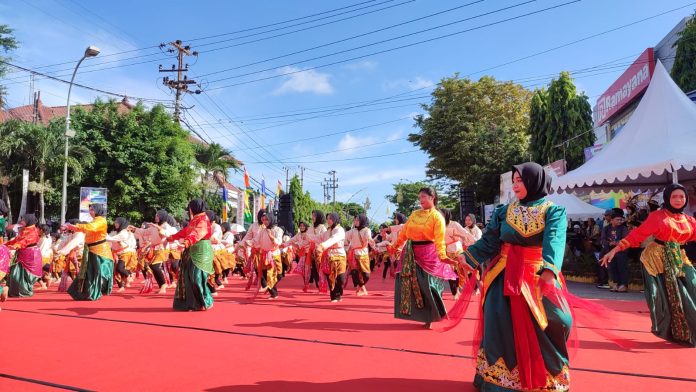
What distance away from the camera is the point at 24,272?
8.69m

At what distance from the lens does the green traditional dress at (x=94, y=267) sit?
7.92 m

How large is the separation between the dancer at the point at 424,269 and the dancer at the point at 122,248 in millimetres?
6443

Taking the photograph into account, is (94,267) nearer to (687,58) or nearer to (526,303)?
(526,303)

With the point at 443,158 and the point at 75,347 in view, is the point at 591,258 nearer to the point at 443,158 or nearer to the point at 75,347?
the point at 75,347

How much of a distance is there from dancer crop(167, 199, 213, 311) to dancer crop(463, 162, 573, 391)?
4.68 metres

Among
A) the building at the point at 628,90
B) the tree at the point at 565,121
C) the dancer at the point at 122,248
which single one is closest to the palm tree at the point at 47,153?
the dancer at the point at 122,248

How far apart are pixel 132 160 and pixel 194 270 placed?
52.4ft

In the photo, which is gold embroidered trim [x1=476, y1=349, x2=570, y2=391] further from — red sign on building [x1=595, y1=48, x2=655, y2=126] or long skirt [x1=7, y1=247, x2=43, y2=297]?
red sign on building [x1=595, y1=48, x2=655, y2=126]

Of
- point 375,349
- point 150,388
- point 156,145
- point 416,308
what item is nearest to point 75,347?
point 150,388

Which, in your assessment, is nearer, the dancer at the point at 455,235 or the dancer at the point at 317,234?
the dancer at the point at 455,235

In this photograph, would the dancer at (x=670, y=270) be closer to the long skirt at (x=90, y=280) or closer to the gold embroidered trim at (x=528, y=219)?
the gold embroidered trim at (x=528, y=219)

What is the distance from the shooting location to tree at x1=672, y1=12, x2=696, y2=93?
587 inches

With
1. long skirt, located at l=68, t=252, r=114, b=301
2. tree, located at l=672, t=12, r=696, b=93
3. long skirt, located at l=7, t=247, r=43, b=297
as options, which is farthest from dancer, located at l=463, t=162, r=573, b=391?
tree, located at l=672, t=12, r=696, b=93

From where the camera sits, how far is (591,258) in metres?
11.6
